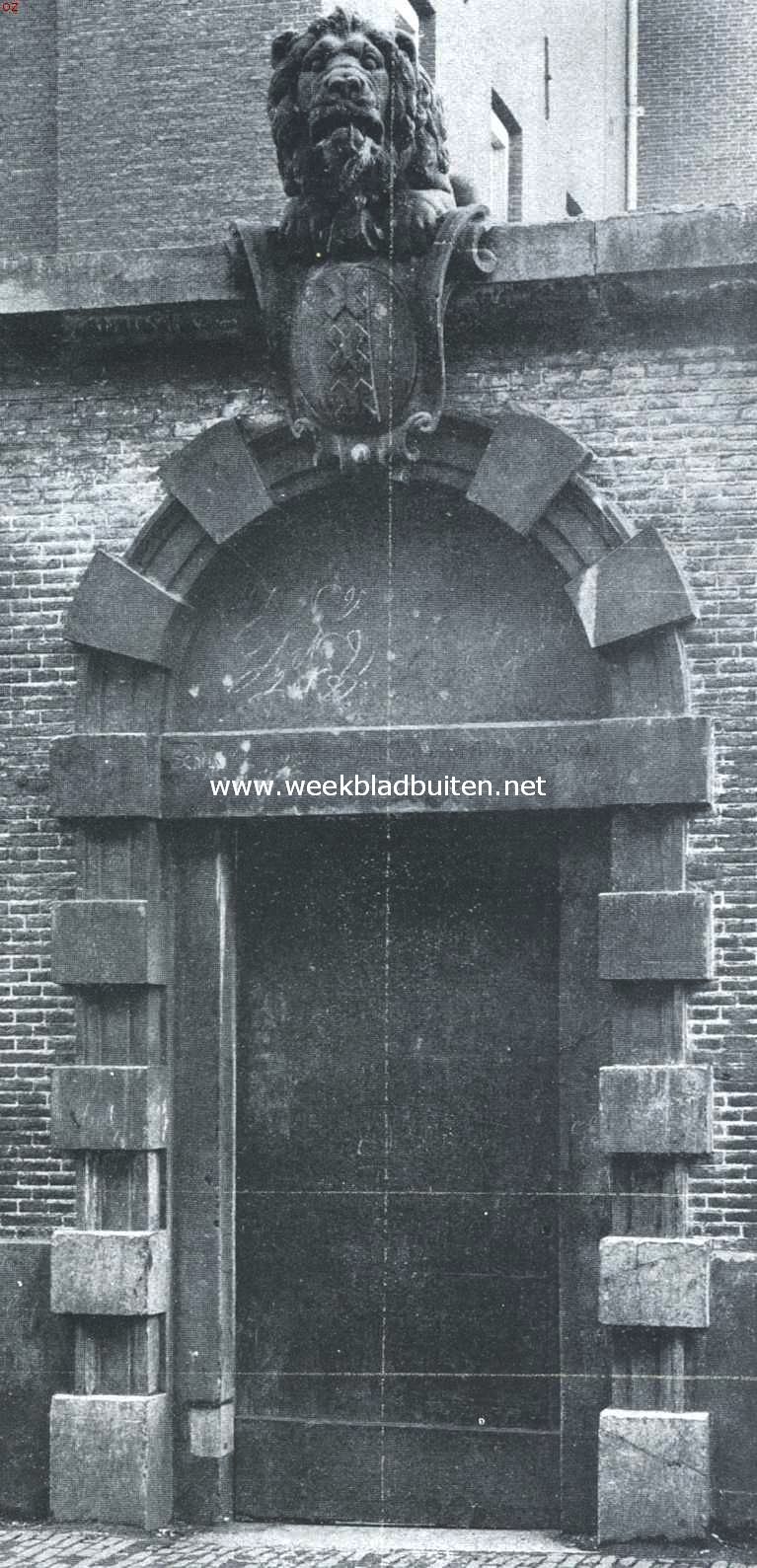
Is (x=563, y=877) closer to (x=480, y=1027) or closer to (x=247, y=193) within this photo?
(x=480, y=1027)

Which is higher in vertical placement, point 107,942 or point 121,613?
point 121,613

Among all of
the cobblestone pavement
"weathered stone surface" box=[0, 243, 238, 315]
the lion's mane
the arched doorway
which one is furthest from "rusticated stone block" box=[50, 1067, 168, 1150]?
the lion's mane

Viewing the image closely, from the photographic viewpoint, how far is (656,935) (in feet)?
34.5

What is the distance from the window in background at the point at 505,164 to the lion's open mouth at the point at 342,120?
10.9 meters

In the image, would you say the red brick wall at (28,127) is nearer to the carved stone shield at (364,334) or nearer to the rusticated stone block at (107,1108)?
the carved stone shield at (364,334)

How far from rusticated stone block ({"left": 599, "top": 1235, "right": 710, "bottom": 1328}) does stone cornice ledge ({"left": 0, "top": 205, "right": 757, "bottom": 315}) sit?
4.65 m

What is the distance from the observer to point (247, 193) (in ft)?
47.2

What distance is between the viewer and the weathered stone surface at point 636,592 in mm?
10547

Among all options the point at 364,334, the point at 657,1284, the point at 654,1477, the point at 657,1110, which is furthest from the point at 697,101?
the point at 654,1477

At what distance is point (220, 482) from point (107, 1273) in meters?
4.02

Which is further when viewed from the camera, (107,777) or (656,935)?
(107,777)

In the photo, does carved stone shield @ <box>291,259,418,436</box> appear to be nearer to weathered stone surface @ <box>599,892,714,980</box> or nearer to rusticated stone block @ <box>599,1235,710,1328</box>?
weathered stone surface @ <box>599,892,714,980</box>

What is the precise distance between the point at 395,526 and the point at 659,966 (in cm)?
266

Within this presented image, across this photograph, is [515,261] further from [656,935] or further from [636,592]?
[656,935]
